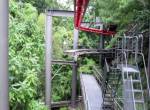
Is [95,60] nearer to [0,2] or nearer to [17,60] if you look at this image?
[17,60]

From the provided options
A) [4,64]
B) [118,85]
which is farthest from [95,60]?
[4,64]

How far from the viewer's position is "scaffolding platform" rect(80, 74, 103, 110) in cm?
1069

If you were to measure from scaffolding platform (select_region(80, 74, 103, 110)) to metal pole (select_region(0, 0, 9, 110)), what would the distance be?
26.4 feet

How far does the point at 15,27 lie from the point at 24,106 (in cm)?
256

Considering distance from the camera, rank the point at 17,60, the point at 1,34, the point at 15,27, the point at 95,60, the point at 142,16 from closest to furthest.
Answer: the point at 1,34
the point at 17,60
the point at 15,27
the point at 142,16
the point at 95,60

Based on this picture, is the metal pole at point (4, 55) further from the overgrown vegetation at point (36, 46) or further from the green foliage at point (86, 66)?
the green foliage at point (86, 66)

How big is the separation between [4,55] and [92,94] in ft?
34.8

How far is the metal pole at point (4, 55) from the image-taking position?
183cm

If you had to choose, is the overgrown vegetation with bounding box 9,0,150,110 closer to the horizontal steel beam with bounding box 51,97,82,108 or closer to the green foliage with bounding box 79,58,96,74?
the green foliage with bounding box 79,58,96,74

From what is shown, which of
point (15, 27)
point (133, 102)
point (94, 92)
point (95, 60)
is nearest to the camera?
point (133, 102)

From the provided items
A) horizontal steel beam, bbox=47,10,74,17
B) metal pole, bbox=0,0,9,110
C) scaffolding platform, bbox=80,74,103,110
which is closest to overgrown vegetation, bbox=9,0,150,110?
horizontal steel beam, bbox=47,10,74,17

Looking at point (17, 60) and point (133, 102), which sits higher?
point (17, 60)

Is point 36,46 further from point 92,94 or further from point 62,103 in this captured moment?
point 62,103

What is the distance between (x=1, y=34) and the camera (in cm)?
184
